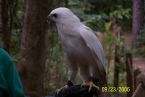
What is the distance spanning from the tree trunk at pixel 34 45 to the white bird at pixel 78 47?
1.26 m

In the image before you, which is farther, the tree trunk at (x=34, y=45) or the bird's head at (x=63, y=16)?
the tree trunk at (x=34, y=45)

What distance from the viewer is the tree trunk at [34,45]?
3645 millimetres

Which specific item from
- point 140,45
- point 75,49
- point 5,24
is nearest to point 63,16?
point 75,49

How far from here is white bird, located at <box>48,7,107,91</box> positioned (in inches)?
90.6

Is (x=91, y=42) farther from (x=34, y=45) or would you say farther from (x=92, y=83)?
(x=34, y=45)

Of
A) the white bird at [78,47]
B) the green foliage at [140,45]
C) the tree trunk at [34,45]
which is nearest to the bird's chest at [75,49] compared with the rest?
the white bird at [78,47]

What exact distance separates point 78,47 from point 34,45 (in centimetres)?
139

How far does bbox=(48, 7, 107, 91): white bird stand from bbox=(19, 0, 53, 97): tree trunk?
1.26 metres

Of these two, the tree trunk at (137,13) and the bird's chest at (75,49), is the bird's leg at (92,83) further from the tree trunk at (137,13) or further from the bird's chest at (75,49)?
the tree trunk at (137,13)

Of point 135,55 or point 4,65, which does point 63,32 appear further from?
point 135,55

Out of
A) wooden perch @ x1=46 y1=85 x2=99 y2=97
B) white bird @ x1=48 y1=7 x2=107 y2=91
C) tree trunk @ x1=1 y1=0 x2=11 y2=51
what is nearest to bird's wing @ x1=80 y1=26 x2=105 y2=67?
white bird @ x1=48 y1=7 x2=107 y2=91

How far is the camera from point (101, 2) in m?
13.9

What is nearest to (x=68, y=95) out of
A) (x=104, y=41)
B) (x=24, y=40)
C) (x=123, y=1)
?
(x=24, y=40)

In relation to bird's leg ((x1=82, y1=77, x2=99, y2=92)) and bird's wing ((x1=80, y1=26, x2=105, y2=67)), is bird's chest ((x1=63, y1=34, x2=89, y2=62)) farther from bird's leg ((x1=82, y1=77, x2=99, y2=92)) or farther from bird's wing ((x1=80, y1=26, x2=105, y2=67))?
bird's leg ((x1=82, y1=77, x2=99, y2=92))
